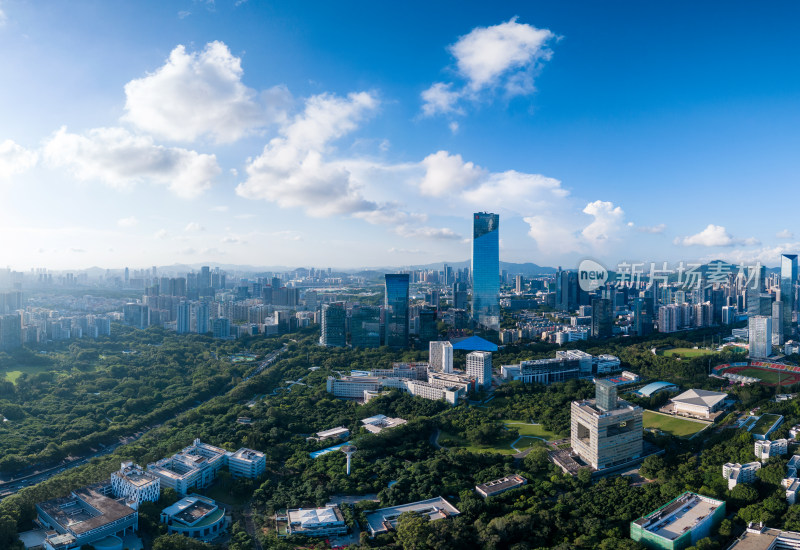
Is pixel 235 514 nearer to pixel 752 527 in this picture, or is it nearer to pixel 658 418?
pixel 752 527

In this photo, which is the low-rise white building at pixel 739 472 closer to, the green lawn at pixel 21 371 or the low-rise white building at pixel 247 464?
the low-rise white building at pixel 247 464

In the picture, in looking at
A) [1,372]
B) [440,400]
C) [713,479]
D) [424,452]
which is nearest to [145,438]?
[424,452]

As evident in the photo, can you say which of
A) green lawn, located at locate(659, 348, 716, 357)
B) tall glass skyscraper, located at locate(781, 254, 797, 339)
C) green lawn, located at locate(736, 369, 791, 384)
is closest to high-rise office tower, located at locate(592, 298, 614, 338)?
green lawn, located at locate(659, 348, 716, 357)

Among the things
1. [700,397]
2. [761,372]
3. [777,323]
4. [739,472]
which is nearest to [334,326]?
[700,397]

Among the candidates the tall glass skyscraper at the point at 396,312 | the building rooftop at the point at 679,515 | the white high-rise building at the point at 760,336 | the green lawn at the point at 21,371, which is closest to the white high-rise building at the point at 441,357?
the tall glass skyscraper at the point at 396,312

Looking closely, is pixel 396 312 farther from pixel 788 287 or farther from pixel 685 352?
pixel 788 287
